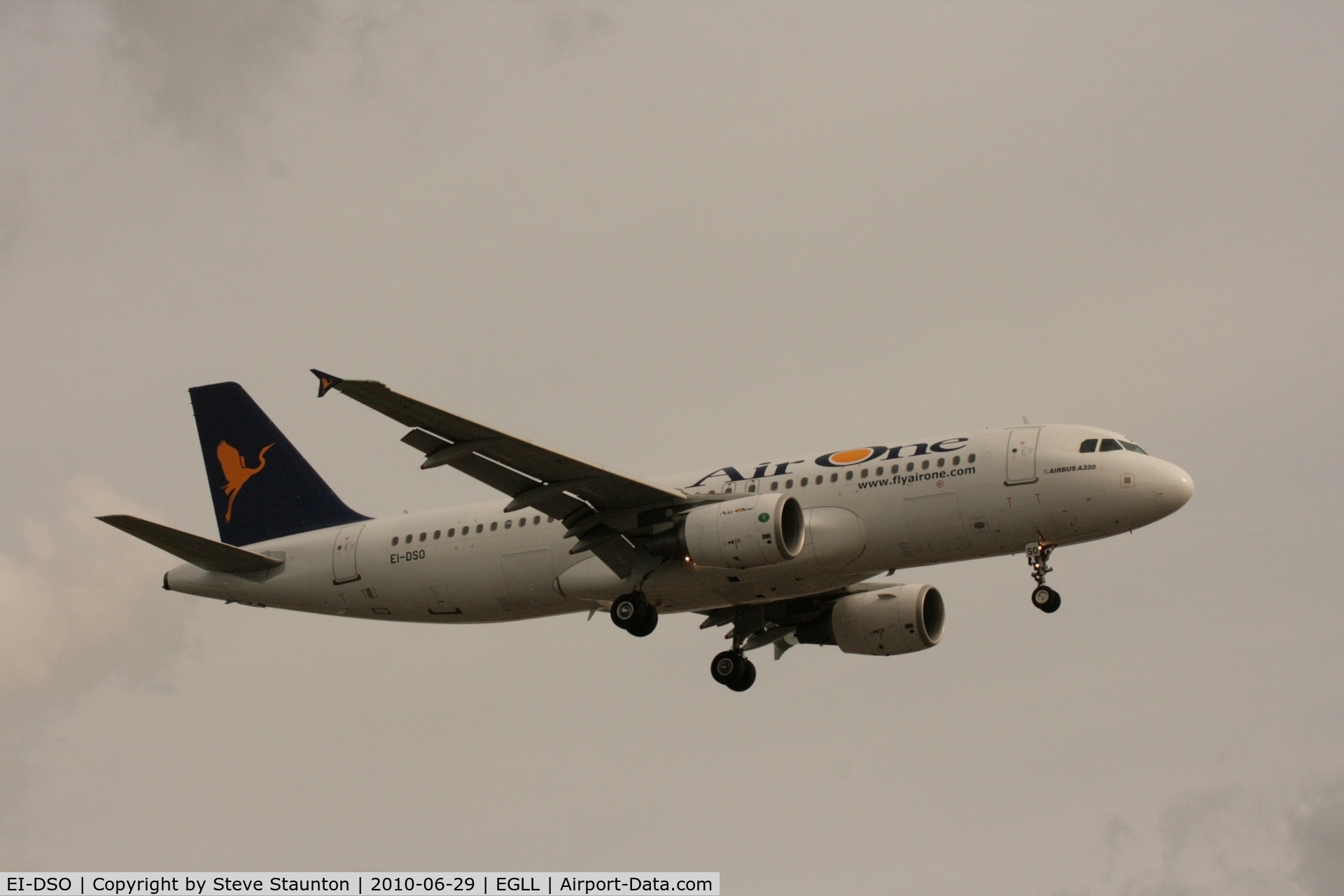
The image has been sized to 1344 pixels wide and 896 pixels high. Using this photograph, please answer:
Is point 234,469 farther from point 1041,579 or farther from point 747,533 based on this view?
point 1041,579

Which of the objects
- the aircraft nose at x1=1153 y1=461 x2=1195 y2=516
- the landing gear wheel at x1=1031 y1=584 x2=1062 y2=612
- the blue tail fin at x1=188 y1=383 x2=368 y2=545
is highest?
the blue tail fin at x1=188 y1=383 x2=368 y2=545

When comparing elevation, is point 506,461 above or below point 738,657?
above

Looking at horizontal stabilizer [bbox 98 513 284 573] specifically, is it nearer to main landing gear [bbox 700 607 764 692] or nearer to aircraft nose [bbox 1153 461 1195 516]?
main landing gear [bbox 700 607 764 692]

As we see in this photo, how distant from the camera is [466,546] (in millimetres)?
39625

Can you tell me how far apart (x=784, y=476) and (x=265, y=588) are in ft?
43.8

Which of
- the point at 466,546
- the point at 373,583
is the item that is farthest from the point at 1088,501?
the point at 373,583

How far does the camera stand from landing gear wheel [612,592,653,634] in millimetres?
37375

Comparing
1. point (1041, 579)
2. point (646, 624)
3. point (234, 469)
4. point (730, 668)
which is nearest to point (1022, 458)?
point (1041, 579)

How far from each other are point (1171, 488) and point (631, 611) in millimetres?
11678

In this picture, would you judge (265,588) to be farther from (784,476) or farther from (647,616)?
(784,476)

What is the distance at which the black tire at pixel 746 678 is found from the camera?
140 ft

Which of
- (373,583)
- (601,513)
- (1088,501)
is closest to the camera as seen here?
(1088,501)

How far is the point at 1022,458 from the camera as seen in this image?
116 feet

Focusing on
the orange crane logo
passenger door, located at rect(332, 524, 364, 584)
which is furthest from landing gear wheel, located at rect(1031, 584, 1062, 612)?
the orange crane logo
